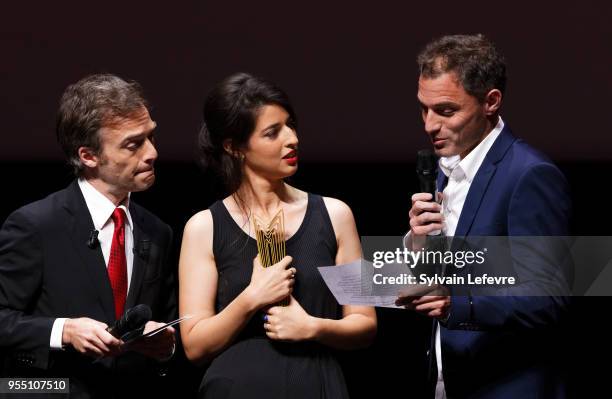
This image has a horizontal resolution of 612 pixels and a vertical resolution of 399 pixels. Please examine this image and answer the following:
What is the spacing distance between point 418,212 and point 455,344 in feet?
1.55

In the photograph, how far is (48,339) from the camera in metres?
3.00

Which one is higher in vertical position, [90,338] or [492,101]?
[492,101]

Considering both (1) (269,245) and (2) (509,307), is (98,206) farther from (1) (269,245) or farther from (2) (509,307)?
(2) (509,307)

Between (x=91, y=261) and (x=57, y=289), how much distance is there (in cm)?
13

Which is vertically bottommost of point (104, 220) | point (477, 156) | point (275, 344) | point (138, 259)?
point (275, 344)

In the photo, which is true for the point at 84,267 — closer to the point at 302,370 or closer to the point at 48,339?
the point at 48,339

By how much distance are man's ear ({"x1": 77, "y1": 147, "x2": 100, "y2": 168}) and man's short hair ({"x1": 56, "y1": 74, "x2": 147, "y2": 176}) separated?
0.01m

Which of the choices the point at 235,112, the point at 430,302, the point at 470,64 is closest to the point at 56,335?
the point at 235,112

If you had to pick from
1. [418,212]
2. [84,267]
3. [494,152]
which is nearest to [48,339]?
[84,267]

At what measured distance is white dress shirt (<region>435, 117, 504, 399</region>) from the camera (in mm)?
2926

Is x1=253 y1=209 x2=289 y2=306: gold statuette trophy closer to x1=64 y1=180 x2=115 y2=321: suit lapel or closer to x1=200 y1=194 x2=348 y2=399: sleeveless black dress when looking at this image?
x1=200 y1=194 x2=348 y2=399: sleeveless black dress

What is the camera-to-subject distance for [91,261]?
309cm

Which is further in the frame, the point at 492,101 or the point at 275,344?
the point at 275,344

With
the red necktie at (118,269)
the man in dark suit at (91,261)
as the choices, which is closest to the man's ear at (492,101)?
the man in dark suit at (91,261)
